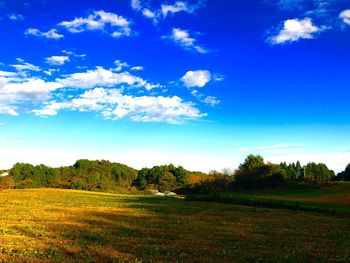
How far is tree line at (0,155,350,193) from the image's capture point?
420ft

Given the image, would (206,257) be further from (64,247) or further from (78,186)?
(78,186)

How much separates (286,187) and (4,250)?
106 m

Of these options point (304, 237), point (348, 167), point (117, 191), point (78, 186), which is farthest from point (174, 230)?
point (348, 167)

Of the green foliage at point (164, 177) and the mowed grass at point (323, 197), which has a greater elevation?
the green foliage at point (164, 177)

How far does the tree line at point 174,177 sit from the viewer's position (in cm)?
12788

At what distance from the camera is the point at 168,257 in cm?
2070

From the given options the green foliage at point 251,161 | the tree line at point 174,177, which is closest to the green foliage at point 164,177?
the tree line at point 174,177

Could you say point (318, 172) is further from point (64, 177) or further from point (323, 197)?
point (323, 197)

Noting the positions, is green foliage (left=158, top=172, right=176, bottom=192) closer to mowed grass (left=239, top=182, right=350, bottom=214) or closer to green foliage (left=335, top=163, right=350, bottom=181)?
green foliage (left=335, top=163, right=350, bottom=181)

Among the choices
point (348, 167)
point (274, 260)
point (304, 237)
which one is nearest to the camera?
point (274, 260)

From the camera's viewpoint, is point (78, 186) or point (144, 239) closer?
point (144, 239)

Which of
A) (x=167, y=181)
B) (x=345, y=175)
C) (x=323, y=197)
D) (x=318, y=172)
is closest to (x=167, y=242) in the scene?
(x=323, y=197)

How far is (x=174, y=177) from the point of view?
170m

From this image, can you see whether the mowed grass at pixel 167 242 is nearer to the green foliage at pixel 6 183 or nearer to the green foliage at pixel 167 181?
the green foliage at pixel 6 183
